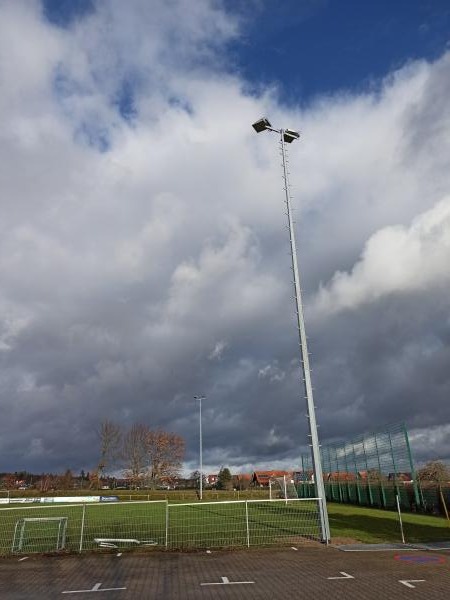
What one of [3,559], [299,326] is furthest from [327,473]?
[3,559]

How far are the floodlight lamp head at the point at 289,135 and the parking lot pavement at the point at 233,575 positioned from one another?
14315 mm

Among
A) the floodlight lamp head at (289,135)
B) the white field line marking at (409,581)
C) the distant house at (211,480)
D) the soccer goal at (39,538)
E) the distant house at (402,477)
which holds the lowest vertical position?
the white field line marking at (409,581)

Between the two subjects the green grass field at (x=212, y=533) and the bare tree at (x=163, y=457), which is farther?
the bare tree at (x=163, y=457)

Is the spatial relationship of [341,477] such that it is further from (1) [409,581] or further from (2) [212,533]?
(1) [409,581]

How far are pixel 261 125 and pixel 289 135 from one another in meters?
1.15

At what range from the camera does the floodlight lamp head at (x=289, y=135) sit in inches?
781

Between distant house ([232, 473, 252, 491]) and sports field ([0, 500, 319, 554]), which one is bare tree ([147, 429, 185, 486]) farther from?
sports field ([0, 500, 319, 554])

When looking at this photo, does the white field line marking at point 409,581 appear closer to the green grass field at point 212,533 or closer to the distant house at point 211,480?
the green grass field at point 212,533

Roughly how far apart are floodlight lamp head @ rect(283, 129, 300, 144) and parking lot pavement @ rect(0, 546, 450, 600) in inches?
564

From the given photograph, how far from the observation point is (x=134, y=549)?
1444cm

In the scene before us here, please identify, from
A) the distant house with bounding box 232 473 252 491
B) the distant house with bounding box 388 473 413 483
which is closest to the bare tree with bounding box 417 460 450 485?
the distant house with bounding box 388 473 413 483

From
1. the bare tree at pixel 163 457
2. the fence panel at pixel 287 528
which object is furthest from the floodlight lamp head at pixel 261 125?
the bare tree at pixel 163 457

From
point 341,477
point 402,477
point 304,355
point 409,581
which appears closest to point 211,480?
point 341,477

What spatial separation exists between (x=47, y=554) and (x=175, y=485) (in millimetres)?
81858
